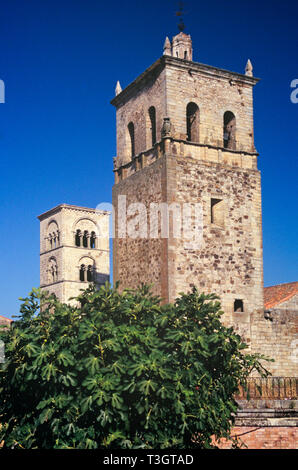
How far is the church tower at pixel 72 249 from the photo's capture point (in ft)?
213

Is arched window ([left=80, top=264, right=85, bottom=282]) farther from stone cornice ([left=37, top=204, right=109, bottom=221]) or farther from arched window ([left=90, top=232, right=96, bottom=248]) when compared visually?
stone cornice ([left=37, top=204, right=109, bottom=221])

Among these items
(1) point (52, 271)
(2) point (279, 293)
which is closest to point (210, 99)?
(2) point (279, 293)

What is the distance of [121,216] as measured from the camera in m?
26.6

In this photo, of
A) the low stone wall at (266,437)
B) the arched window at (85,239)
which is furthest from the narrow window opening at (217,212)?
the arched window at (85,239)

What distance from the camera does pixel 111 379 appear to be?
15.0m

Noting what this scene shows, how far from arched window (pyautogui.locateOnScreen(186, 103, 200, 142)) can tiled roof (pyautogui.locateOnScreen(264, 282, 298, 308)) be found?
22.9 ft

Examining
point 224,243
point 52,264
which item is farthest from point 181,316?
point 52,264

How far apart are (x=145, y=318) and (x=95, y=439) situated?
3.66 metres

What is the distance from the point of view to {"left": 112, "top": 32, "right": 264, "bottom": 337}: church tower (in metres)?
23.5

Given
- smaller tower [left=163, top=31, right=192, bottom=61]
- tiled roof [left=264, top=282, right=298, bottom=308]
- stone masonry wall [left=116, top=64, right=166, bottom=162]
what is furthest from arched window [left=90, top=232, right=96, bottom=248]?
smaller tower [left=163, top=31, right=192, bottom=61]

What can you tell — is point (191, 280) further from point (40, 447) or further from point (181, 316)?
point (40, 447)

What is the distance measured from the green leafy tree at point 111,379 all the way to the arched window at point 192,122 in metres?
9.56

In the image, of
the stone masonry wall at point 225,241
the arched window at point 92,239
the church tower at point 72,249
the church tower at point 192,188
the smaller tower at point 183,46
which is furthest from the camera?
the arched window at point 92,239

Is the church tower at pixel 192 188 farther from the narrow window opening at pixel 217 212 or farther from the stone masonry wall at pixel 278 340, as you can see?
the stone masonry wall at pixel 278 340
